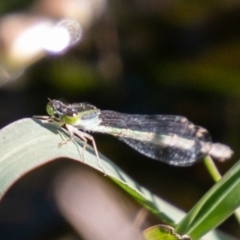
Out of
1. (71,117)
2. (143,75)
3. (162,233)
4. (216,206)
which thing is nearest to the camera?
(162,233)

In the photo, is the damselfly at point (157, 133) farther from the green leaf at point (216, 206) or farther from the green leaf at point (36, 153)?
the green leaf at point (216, 206)

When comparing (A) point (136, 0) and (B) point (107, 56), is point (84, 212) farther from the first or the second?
(A) point (136, 0)

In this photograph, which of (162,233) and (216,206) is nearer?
(162,233)

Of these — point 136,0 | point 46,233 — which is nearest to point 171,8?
point 136,0

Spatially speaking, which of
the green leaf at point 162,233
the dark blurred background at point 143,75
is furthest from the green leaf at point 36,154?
the dark blurred background at point 143,75

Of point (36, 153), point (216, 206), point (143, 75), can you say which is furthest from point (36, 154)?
point (143, 75)

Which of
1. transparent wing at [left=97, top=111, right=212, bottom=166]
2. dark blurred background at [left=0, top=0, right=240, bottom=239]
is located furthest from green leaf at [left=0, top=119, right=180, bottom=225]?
dark blurred background at [left=0, top=0, right=240, bottom=239]

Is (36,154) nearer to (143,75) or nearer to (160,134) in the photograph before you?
(160,134)
